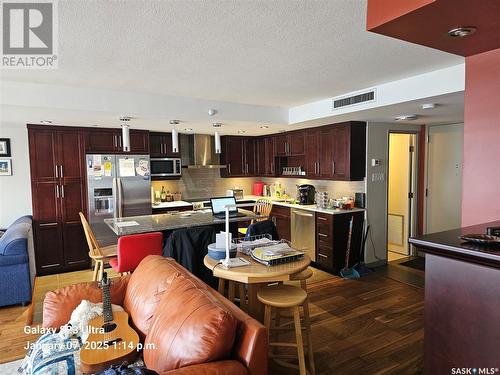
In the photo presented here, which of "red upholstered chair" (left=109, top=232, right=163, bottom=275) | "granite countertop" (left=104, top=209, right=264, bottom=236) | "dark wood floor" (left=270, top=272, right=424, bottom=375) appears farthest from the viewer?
"granite countertop" (left=104, top=209, right=264, bottom=236)

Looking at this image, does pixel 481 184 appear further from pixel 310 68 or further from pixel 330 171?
pixel 330 171

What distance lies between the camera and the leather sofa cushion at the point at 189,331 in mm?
1524

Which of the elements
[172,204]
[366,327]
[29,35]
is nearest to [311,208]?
[366,327]

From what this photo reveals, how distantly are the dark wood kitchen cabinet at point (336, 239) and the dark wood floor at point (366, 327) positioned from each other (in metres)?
0.35

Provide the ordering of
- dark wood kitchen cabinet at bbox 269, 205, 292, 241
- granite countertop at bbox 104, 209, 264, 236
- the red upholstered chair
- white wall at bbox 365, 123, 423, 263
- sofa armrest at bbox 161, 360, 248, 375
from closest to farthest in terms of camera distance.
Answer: sofa armrest at bbox 161, 360, 248, 375
the red upholstered chair
granite countertop at bbox 104, 209, 264, 236
white wall at bbox 365, 123, 423, 263
dark wood kitchen cabinet at bbox 269, 205, 292, 241

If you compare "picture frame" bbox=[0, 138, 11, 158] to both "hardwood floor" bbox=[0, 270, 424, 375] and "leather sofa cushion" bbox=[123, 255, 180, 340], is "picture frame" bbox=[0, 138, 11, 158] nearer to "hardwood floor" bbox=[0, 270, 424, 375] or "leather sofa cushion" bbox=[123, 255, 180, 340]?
"hardwood floor" bbox=[0, 270, 424, 375]

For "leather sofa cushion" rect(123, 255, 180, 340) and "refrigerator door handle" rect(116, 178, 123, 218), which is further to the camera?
"refrigerator door handle" rect(116, 178, 123, 218)

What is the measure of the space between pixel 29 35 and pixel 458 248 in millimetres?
2788

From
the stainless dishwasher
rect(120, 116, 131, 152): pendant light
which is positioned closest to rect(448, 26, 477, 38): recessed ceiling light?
rect(120, 116, 131, 152): pendant light

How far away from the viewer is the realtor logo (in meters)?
1.87

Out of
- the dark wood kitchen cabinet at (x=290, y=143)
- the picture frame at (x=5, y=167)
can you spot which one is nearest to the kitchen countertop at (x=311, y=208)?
the dark wood kitchen cabinet at (x=290, y=143)

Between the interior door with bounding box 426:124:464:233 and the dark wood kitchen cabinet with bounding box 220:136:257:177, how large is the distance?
3323mm

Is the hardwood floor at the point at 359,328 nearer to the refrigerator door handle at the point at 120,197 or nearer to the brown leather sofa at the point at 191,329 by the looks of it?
the brown leather sofa at the point at 191,329

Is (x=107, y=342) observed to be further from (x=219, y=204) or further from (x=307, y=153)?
(x=307, y=153)
